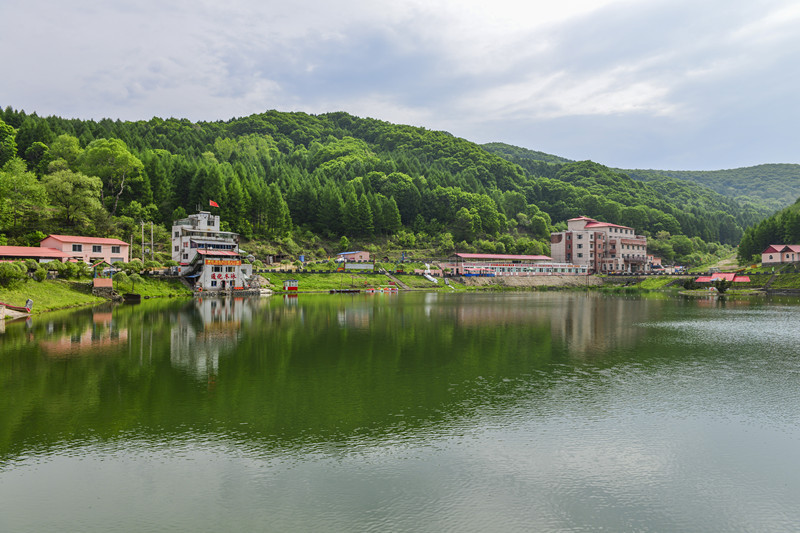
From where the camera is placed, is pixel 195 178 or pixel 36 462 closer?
pixel 36 462

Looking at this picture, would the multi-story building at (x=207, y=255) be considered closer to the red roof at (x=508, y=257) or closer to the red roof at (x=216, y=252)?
the red roof at (x=216, y=252)

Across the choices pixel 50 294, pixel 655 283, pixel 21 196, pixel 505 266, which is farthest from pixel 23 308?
pixel 655 283

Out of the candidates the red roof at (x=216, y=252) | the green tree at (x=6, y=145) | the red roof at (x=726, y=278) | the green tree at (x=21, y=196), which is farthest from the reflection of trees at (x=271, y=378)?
the green tree at (x=6, y=145)

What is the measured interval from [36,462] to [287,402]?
600 cm

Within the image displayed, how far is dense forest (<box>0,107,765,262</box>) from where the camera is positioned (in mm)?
73312

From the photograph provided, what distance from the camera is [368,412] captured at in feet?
43.6

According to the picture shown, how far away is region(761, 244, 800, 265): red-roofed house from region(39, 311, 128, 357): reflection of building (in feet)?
344

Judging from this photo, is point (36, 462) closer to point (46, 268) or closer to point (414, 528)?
point (414, 528)

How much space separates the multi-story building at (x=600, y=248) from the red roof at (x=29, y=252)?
331ft

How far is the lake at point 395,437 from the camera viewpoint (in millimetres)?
8047

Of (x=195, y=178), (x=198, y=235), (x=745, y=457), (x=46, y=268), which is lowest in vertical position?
(x=745, y=457)

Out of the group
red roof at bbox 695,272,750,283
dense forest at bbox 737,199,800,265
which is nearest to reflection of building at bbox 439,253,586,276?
red roof at bbox 695,272,750,283

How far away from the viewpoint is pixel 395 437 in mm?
11383

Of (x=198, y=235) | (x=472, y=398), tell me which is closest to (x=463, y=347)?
(x=472, y=398)
